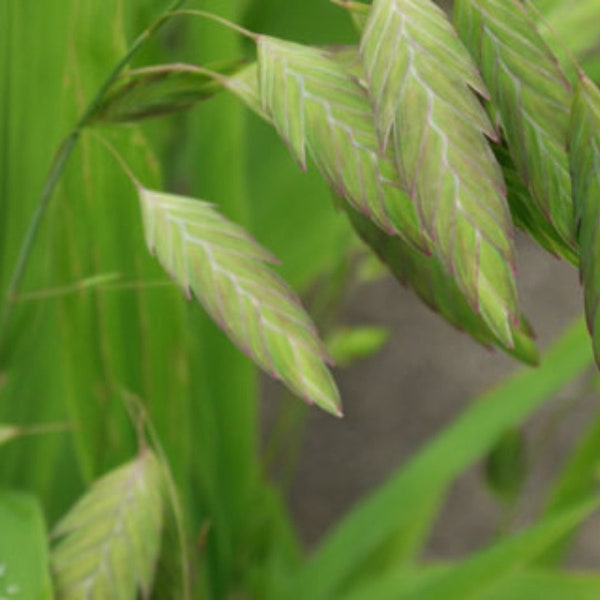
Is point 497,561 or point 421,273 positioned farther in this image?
point 497,561

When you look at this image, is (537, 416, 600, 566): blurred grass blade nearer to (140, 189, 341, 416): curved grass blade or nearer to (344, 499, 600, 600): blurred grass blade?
(344, 499, 600, 600): blurred grass blade

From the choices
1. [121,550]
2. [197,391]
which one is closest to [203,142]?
[197,391]

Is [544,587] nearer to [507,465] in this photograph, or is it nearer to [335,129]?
[507,465]

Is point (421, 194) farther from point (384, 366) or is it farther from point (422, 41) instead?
point (384, 366)

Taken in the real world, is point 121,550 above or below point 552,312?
above

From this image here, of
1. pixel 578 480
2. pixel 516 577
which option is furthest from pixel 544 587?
pixel 578 480

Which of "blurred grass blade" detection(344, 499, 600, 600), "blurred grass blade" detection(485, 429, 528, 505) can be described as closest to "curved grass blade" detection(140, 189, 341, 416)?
"blurred grass blade" detection(344, 499, 600, 600)
